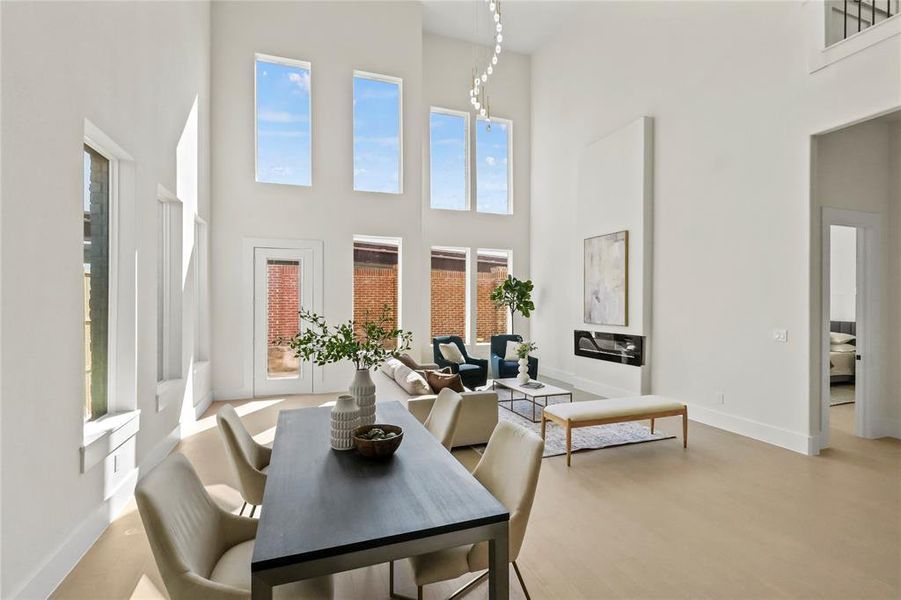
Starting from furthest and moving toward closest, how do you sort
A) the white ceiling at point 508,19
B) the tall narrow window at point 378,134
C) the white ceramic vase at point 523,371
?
the white ceiling at point 508,19 → the tall narrow window at point 378,134 → the white ceramic vase at point 523,371

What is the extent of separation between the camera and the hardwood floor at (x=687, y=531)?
89.0 inches

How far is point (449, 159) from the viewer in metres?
8.34

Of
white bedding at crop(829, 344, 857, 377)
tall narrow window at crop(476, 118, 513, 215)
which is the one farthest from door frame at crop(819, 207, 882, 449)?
tall narrow window at crop(476, 118, 513, 215)

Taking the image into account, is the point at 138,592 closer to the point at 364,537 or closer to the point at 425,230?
the point at 364,537

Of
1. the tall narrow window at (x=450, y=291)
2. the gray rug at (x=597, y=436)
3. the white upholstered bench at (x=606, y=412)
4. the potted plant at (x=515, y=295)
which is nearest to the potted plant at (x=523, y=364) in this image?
the gray rug at (x=597, y=436)

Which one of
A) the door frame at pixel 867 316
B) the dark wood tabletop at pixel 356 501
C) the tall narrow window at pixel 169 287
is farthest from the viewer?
the door frame at pixel 867 316

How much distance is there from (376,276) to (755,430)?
533cm

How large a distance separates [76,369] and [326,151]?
199 inches

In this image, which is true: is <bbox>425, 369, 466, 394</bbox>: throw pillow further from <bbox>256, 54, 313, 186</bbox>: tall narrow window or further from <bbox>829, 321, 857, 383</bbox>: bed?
<bbox>829, 321, 857, 383</bbox>: bed

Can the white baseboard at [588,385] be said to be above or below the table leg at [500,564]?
below

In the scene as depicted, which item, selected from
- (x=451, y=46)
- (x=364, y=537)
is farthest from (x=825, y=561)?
(x=451, y=46)

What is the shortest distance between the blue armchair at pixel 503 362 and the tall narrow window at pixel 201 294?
4.12 meters

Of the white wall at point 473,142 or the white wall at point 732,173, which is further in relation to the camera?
the white wall at point 473,142

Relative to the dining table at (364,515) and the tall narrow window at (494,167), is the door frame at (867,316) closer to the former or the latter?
the dining table at (364,515)
